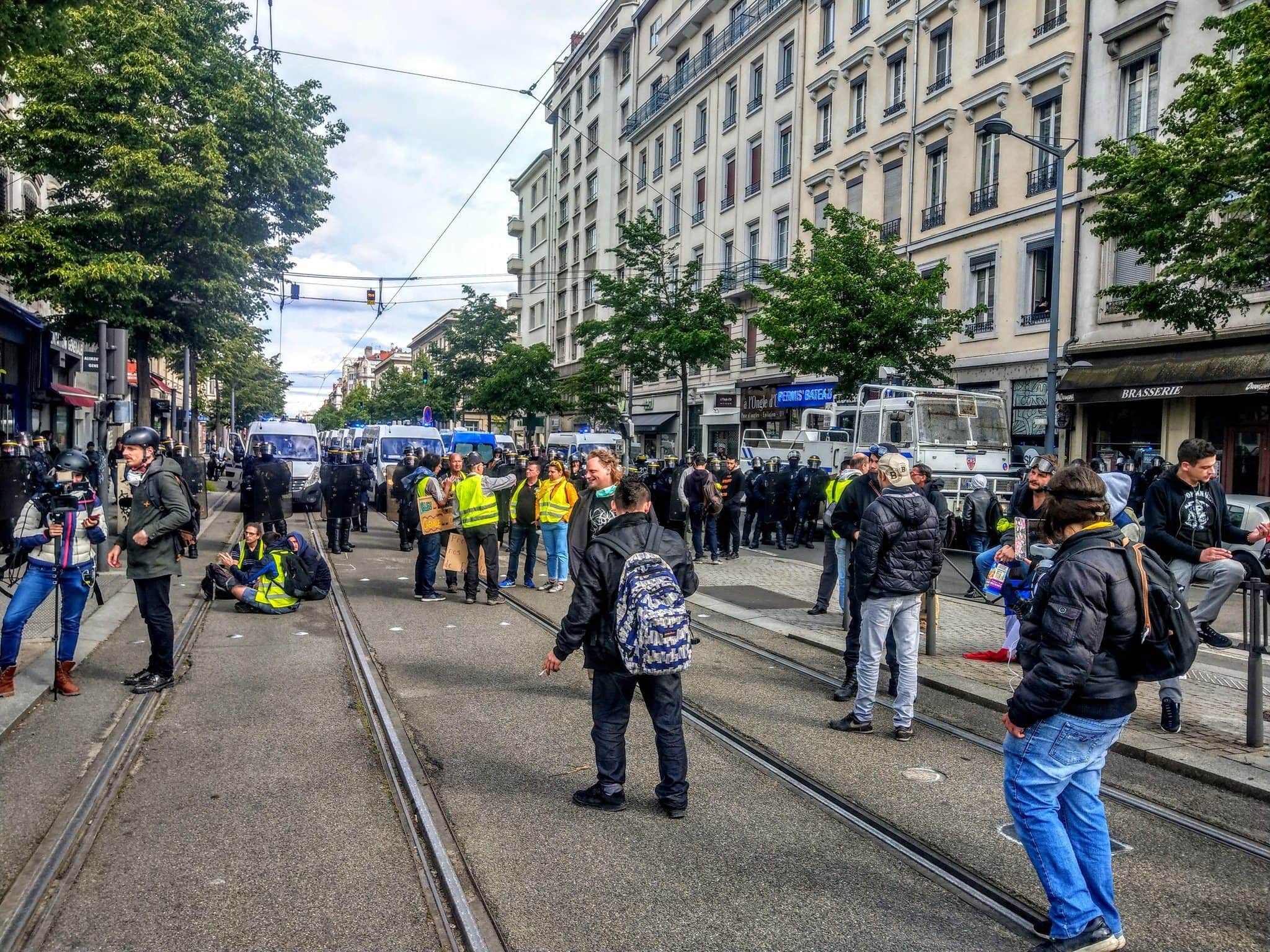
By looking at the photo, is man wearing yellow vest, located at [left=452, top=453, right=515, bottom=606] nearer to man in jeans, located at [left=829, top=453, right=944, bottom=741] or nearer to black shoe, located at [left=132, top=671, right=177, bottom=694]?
black shoe, located at [left=132, top=671, right=177, bottom=694]

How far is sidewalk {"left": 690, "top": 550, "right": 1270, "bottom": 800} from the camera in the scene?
5598 mm

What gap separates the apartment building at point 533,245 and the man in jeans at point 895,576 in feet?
174

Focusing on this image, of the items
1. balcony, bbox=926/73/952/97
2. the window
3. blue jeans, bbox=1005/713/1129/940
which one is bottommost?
blue jeans, bbox=1005/713/1129/940

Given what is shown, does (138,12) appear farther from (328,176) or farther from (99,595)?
(99,595)

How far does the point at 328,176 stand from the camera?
78.9 feet

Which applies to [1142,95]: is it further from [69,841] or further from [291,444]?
[69,841]

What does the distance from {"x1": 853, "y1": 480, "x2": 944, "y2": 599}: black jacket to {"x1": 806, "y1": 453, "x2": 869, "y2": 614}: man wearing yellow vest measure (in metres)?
2.82

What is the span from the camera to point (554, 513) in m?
12.4

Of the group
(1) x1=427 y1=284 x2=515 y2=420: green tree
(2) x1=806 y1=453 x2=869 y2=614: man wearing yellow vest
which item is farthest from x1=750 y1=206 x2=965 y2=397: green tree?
(1) x1=427 y1=284 x2=515 y2=420: green tree

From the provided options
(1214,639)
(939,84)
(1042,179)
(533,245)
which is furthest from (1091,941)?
(533,245)

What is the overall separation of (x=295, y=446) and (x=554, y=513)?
58.2ft

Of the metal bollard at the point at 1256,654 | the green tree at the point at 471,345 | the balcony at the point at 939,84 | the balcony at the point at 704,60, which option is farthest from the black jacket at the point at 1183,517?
the green tree at the point at 471,345

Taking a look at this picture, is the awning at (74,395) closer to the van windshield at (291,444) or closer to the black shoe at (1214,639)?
the van windshield at (291,444)

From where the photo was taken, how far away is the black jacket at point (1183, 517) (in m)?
6.14
